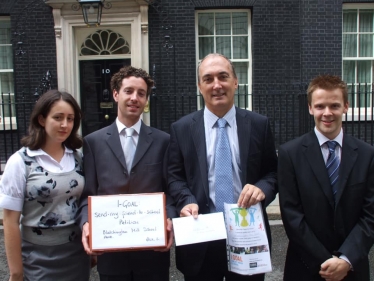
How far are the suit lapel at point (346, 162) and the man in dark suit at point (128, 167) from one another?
1010 millimetres

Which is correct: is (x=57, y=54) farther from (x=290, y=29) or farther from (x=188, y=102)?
(x=290, y=29)

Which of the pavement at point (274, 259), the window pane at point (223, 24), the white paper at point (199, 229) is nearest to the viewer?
the white paper at point (199, 229)

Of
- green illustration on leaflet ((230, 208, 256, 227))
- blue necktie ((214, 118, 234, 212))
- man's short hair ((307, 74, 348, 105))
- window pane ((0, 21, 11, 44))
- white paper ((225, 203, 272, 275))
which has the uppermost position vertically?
window pane ((0, 21, 11, 44))

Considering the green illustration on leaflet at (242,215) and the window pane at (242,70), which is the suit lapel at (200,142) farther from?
the window pane at (242,70)

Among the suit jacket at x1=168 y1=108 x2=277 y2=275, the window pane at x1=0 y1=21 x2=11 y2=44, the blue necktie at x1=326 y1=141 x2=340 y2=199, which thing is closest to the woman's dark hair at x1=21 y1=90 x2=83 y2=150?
the suit jacket at x1=168 y1=108 x2=277 y2=275

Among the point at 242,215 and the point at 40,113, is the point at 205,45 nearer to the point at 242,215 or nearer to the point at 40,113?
the point at 40,113

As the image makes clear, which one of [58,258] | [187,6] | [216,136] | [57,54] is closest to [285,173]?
[216,136]

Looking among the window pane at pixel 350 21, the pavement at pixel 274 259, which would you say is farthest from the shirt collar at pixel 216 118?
the window pane at pixel 350 21

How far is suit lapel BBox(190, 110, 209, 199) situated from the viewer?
2447mm

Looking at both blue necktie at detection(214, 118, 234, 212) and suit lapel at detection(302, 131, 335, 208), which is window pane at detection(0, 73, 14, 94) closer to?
blue necktie at detection(214, 118, 234, 212)

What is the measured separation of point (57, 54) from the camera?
8.77 meters

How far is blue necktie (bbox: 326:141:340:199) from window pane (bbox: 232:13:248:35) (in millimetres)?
6964

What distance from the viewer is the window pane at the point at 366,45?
9133 mm

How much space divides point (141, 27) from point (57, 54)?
6.40 ft
